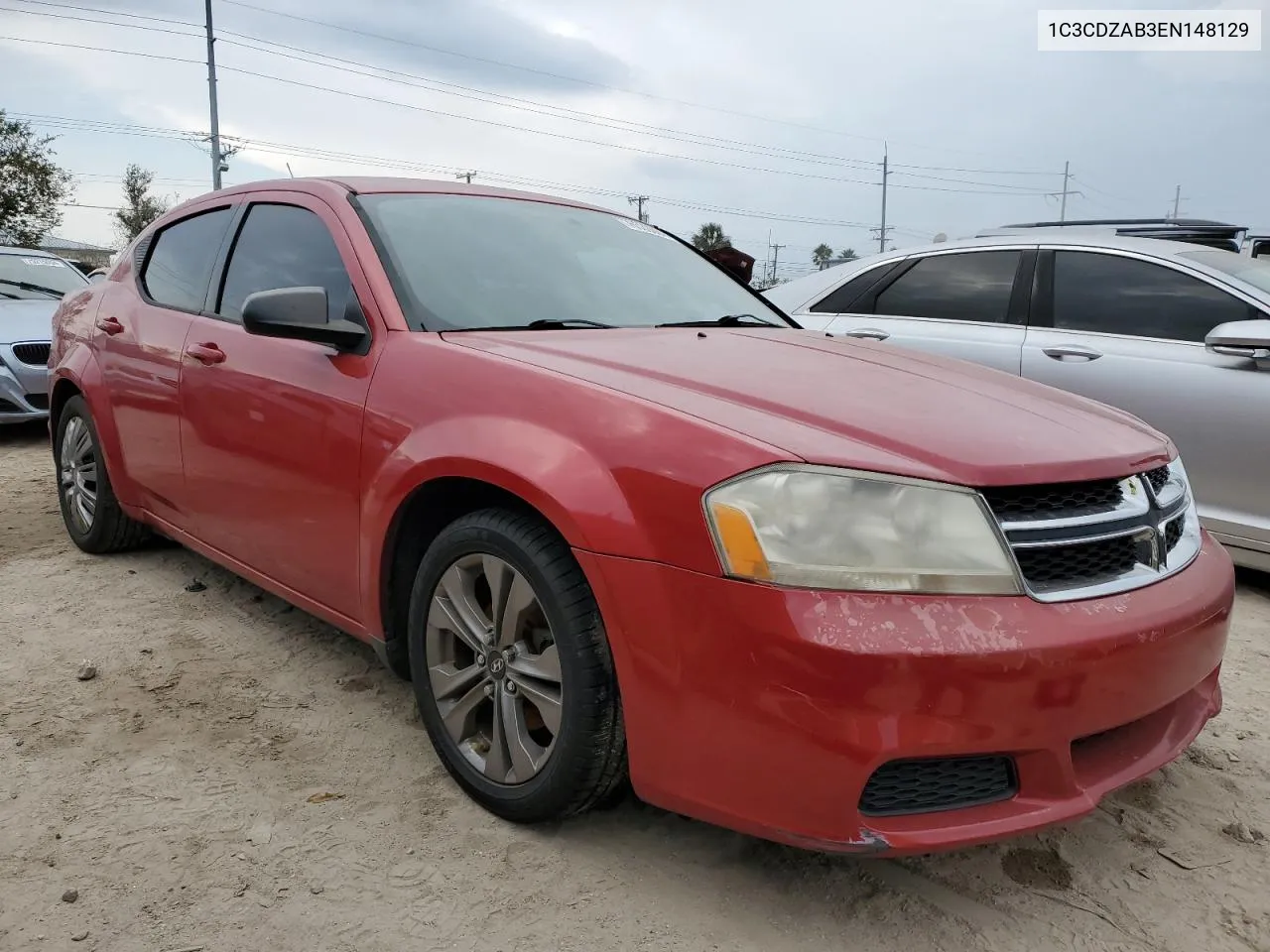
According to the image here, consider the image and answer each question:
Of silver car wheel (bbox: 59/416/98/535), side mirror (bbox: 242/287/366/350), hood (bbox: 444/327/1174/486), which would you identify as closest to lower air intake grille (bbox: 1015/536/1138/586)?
hood (bbox: 444/327/1174/486)

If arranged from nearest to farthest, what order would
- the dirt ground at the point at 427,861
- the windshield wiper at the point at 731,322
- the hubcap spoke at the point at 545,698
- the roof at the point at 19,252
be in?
the dirt ground at the point at 427,861 → the hubcap spoke at the point at 545,698 → the windshield wiper at the point at 731,322 → the roof at the point at 19,252

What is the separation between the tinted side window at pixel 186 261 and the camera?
10.6 ft

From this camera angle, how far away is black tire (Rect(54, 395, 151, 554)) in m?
3.80

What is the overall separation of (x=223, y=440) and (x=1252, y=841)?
293 cm

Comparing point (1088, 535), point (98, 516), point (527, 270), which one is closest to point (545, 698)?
point (1088, 535)

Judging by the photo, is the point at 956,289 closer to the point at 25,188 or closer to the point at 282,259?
the point at 282,259

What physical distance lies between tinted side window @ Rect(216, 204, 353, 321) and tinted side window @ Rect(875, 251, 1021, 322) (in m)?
3.14

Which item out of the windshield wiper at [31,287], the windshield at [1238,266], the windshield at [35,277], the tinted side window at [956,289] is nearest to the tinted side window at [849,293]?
the tinted side window at [956,289]

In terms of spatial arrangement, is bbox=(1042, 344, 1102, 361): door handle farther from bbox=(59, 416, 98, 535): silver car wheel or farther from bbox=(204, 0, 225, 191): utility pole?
bbox=(204, 0, 225, 191): utility pole

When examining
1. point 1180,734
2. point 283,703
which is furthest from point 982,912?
point 283,703

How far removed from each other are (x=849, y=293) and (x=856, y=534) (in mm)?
3716

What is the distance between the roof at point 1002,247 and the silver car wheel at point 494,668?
3.47m

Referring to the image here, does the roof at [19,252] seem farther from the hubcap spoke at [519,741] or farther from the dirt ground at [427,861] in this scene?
the hubcap spoke at [519,741]

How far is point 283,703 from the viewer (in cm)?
270
